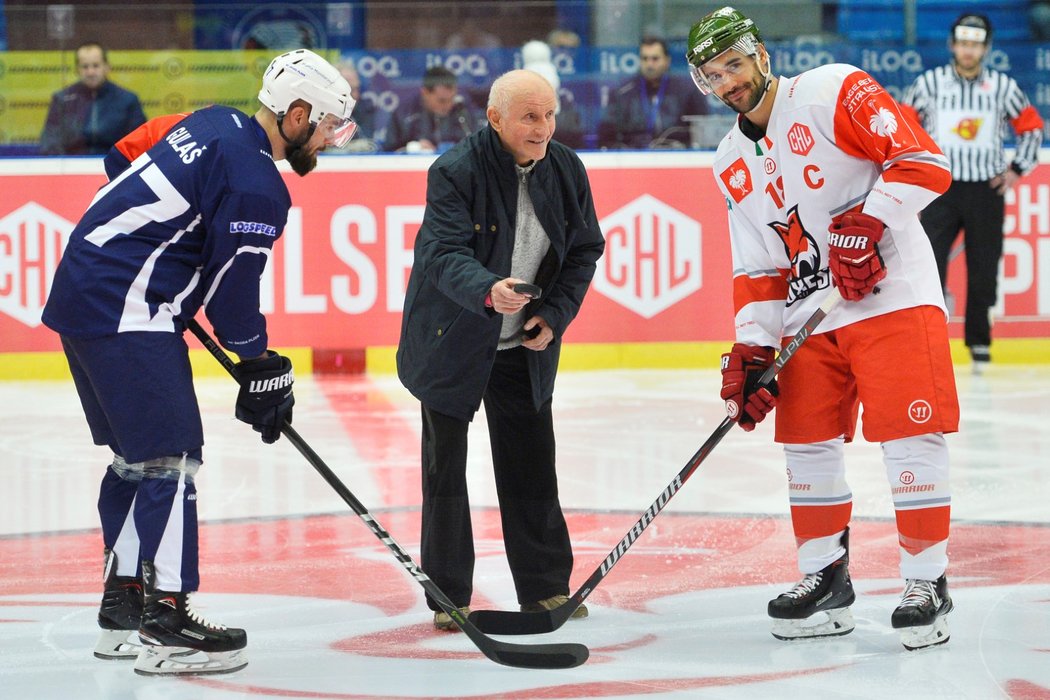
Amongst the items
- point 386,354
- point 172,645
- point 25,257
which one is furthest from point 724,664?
point 25,257

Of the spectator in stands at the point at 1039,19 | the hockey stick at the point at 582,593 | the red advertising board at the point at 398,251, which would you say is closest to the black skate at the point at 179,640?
the hockey stick at the point at 582,593

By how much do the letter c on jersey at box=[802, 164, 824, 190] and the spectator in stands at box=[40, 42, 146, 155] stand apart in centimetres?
547

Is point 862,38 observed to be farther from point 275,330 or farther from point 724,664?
point 724,664

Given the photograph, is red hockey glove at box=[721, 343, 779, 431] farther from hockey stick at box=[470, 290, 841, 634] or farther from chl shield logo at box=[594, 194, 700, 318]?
chl shield logo at box=[594, 194, 700, 318]

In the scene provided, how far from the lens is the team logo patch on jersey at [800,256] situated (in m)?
3.22

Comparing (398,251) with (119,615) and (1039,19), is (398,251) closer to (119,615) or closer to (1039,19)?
(1039,19)

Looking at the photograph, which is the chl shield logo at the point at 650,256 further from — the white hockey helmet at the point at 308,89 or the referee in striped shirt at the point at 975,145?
the white hockey helmet at the point at 308,89

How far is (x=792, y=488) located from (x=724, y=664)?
48cm

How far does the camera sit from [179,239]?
9.72 feet

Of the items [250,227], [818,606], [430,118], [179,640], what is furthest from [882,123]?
[430,118]

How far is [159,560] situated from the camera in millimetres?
Result: 2955

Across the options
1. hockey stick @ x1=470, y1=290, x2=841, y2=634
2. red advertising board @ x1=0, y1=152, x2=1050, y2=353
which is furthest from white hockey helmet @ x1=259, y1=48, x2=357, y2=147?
red advertising board @ x1=0, y1=152, x2=1050, y2=353

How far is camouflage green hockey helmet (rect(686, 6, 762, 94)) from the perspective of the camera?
313 cm

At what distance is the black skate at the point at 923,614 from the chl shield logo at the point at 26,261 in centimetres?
562
